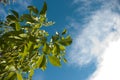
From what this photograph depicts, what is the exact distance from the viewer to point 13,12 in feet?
10.0

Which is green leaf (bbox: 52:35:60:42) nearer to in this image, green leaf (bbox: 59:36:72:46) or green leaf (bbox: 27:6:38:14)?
green leaf (bbox: 59:36:72:46)

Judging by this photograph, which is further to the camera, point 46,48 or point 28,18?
point 28,18

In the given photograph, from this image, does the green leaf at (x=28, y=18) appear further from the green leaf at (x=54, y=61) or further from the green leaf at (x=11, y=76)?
the green leaf at (x=11, y=76)

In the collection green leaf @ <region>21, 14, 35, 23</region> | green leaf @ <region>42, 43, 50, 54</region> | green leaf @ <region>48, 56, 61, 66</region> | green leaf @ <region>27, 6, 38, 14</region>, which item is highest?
green leaf @ <region>27, 6, 38, 14</region>

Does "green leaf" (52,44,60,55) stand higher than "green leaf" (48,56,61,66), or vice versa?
"green leaf" (52,44,60,55)

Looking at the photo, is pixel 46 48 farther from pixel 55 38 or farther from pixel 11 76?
pixel 11 76

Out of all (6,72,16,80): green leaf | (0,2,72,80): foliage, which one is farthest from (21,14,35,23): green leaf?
(6,72,16,80): green leaf

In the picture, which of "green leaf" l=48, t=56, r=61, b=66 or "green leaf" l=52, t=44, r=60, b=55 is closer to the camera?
"green leaf" l=48, t=56, r=61, b=66

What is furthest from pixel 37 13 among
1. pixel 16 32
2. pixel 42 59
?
pixel 42 59

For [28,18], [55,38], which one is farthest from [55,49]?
[28,18]

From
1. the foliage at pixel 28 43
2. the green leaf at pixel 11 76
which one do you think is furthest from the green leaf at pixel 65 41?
the green leaf at pixel 11 76

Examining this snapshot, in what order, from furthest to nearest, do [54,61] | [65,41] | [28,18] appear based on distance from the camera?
[28,18] < [65,41] < [54,61]

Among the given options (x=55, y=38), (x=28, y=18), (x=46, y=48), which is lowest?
(x=46, y=48)

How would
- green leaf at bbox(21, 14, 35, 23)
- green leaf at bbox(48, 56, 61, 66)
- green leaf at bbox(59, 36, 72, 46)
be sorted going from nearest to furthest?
green leaf at bbox(48, 56, 61, 66), green leaf at bbox(59, 36, 72, 46), green leaf at bbox(21, 14, 35, 23)
